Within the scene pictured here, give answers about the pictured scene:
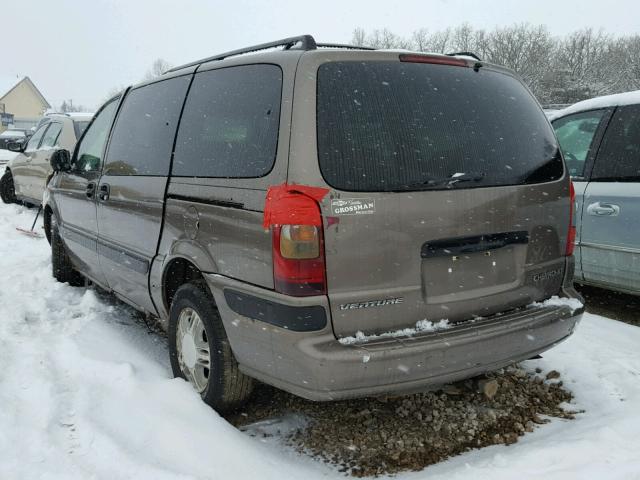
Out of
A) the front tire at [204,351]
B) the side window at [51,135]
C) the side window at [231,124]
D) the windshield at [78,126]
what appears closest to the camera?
the side window at [231,124]

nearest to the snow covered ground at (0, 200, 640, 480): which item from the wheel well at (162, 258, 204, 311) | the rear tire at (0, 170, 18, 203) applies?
the wheel well at (162, 258, 204, 311)

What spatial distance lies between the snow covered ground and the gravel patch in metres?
0.09

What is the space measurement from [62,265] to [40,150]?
4.59 m

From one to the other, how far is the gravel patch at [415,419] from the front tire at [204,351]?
0.76 feet

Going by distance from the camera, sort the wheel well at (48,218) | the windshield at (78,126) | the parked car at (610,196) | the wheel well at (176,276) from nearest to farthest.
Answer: the wheel well at (176,276) → the parked car at (610,196) → the wheel well at (48,218) → the windshield at (78,126)

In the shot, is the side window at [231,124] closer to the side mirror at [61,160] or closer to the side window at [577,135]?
the side mirror at [61,160]

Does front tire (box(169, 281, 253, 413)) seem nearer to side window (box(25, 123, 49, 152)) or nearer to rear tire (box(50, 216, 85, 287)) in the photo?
rear tire (box(50, 216, 85, 287))

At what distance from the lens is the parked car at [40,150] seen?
28.2 feet

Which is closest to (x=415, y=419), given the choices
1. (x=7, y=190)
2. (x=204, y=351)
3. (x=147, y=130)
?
(x=204, y=351)

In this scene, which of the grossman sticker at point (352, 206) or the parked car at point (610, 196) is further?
the parked car at point (610, 196)

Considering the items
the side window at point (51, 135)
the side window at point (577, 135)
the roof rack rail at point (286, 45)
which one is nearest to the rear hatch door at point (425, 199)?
the roof rack rail at point (286, 45)

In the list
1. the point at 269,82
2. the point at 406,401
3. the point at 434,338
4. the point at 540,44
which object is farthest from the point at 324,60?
the point at 540,44

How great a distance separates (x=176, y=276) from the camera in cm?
333

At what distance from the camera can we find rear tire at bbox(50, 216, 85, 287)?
Answer: 5.37m
